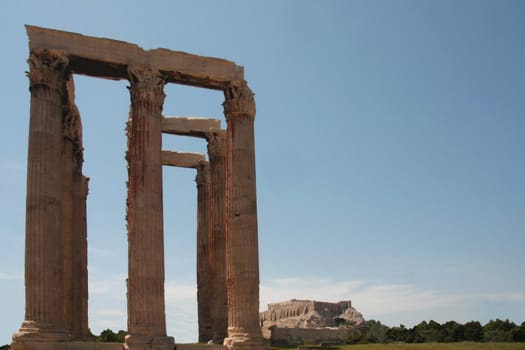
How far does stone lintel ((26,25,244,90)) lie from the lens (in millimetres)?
35031

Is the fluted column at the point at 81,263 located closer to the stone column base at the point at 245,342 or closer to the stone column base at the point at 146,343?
the stone column base at the point at 146,343

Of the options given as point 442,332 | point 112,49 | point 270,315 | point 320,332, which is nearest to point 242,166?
point 112,49

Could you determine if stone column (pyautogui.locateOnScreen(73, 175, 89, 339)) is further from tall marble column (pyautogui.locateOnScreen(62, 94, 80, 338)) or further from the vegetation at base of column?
the vegetation at base of column

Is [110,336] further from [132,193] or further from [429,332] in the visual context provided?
[429,332]

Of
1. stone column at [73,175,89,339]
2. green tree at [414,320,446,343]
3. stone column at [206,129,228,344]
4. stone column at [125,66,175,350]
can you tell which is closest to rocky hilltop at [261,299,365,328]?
green tree at [414,320,446,343]

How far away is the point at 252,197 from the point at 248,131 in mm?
3646

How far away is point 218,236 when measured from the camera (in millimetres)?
45406

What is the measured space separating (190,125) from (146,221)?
14.6m

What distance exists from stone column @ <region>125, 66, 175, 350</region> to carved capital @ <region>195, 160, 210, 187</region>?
46.0ft

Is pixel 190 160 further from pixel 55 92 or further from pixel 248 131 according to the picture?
pixel 55 92

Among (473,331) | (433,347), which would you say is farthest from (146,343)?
(473,331)

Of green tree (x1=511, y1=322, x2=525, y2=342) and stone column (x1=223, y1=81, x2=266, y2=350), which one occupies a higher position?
stone column (x1=223, y1=81, x2=266, y2=350)

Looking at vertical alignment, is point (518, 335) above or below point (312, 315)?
below

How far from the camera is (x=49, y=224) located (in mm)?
32531
